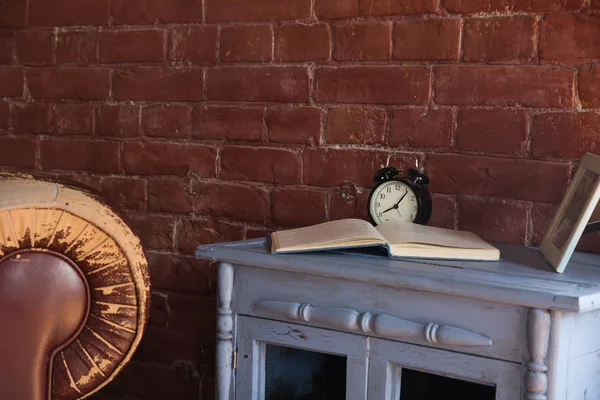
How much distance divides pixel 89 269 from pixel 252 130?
927 millimetres

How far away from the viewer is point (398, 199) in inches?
70.2

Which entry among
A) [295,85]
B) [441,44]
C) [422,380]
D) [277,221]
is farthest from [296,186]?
[422,380]

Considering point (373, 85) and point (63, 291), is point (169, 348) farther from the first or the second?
point (63, 291)

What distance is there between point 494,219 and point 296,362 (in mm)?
588

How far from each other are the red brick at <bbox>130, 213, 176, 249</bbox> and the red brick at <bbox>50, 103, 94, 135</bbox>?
313mm

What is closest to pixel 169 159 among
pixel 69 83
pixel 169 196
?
pixel 169 196

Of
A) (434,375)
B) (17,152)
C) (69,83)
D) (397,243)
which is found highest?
(69,83)

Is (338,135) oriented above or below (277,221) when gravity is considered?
above

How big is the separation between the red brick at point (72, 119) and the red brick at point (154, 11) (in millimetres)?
281

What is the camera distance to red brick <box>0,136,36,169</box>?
2469 mm

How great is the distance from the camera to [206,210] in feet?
7.38

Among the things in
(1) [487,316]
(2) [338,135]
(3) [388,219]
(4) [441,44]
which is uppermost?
(4) [441,44]

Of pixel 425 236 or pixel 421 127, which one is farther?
pixel 421 127

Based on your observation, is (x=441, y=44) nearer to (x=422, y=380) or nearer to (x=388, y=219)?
(x=388, y=219)
